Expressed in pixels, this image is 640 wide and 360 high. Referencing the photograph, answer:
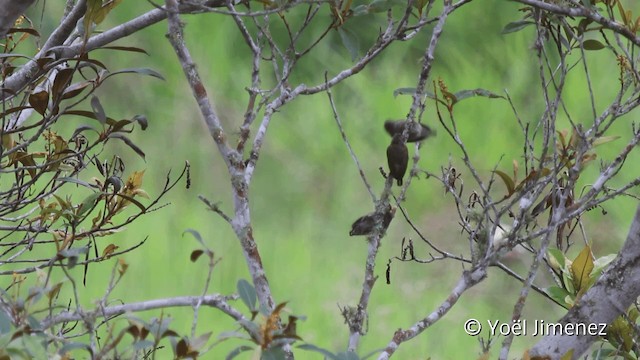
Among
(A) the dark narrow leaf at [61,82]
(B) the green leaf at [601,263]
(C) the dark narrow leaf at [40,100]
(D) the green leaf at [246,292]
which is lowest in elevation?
(D) the green leaf at [246,292]

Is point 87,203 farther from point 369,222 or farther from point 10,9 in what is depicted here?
point 369,222

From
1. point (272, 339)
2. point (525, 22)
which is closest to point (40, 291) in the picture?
point (272, 339)

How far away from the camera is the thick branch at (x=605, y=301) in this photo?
121 centimetres

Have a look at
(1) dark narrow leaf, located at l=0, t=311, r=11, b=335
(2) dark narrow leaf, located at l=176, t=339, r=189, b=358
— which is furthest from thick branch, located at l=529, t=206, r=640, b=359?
(1) dark narrow leaf, located at l=0, t=311, r=11, b=335

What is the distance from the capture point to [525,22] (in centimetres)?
149

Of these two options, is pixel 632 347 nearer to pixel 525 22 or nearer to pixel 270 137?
pixel 525 22

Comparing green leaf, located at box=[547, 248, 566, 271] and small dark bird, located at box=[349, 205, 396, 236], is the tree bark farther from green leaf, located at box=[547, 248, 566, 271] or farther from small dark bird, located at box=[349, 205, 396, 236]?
green leaf, located at box=[547, 248, 566, 271]

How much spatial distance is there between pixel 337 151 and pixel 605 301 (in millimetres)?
3431

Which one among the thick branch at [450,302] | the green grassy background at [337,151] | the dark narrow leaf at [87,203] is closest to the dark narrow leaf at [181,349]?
the thick branch at [450,302]

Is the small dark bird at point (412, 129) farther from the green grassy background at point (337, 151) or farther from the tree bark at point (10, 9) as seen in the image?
the green grassy background at point (337, 151)

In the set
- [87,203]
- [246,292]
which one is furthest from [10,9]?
[246,292]

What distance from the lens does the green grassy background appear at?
4043 mm

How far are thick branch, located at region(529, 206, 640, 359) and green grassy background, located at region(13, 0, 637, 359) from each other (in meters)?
2.67

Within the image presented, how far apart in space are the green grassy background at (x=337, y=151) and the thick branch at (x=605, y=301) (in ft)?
8.75
